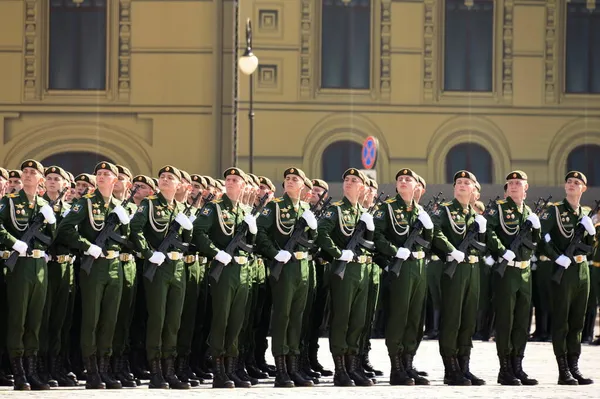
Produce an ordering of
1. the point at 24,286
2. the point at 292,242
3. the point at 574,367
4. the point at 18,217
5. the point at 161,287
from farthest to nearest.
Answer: the point at 574,367, the point at 292,242, the point at 161,287, the point at 18,217, the point at 24,286

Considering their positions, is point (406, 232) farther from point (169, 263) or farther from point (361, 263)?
point (169, 263)

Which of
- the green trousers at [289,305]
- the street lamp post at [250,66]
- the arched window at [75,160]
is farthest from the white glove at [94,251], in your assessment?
the arched window at [75,160]

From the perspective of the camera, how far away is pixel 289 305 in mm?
13359

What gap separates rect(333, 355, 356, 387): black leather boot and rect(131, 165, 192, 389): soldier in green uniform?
1.28 metres

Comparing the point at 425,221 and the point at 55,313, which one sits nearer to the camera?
the point at 55,313

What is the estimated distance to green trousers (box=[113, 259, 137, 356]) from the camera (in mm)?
13148

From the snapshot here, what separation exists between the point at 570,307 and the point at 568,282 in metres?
0.26

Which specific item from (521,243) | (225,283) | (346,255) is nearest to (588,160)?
(521,243)

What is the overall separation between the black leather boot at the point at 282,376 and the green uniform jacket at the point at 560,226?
247 cm

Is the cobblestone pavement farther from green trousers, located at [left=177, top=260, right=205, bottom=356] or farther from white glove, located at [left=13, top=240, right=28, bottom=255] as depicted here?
white glove, located at [left=13, top=240, right=28, bottom=255]

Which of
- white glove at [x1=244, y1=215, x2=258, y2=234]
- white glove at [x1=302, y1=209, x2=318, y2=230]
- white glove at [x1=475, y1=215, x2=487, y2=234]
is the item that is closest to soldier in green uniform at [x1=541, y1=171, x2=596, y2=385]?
white glove at [x1=475, y1=215, x2=487, y2=234]

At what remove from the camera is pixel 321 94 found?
28109mm

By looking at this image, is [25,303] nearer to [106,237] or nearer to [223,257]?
[106,237]

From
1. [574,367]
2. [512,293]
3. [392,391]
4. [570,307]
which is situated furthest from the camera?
[574,367]
